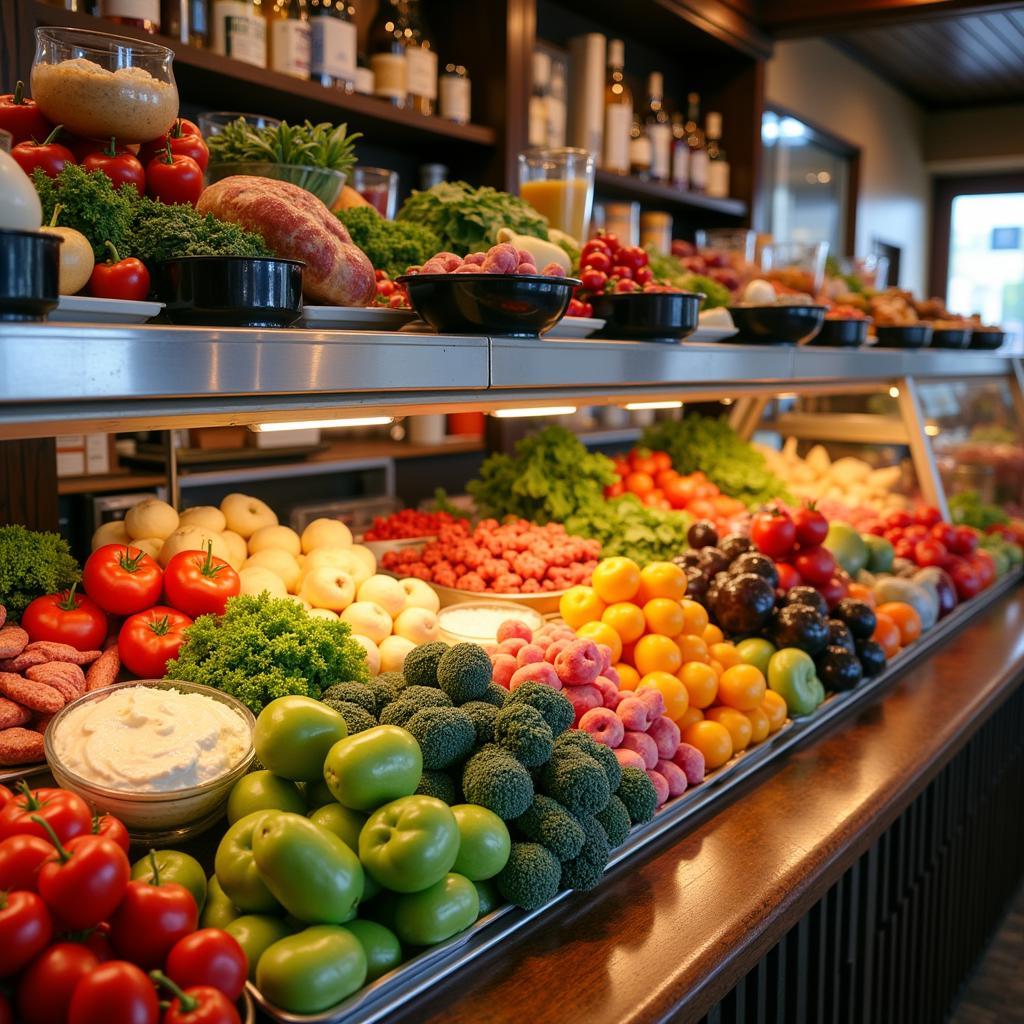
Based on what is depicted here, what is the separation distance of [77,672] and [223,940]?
2.24 feet

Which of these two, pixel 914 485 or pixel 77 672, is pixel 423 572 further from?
pixel 914 485

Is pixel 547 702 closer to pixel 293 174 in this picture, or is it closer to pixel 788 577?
pixel 293 174

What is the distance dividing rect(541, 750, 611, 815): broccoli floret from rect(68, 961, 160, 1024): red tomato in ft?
2.17

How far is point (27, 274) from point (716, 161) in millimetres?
5265

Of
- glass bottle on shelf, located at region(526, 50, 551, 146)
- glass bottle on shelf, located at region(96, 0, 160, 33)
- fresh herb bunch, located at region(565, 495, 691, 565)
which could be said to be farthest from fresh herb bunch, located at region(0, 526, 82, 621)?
glass bottle on shelf, located at region(526, 50, 551, 146)

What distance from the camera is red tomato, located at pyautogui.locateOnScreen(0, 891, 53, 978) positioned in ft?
3.38

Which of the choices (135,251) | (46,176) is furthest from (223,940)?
(46,176)

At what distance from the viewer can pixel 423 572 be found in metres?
2.62

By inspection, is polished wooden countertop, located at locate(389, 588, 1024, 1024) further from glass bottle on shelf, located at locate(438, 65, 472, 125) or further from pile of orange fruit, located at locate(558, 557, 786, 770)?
glass bottle on shelf, located at locate(438, 65, 472, 125)

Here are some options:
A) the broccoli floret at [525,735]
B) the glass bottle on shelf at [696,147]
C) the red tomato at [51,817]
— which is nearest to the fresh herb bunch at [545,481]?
the broccoli floret at [525,735]

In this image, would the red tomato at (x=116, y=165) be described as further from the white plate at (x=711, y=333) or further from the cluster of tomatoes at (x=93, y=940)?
the white plate at (x=711, y=333)

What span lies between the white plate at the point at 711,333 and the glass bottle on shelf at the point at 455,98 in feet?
5.83

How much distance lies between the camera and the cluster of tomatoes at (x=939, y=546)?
3.55 metres

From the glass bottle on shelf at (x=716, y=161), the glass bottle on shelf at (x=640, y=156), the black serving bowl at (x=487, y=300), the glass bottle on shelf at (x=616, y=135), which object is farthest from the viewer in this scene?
the glass bottle on shelf at (x=716, y=161)
